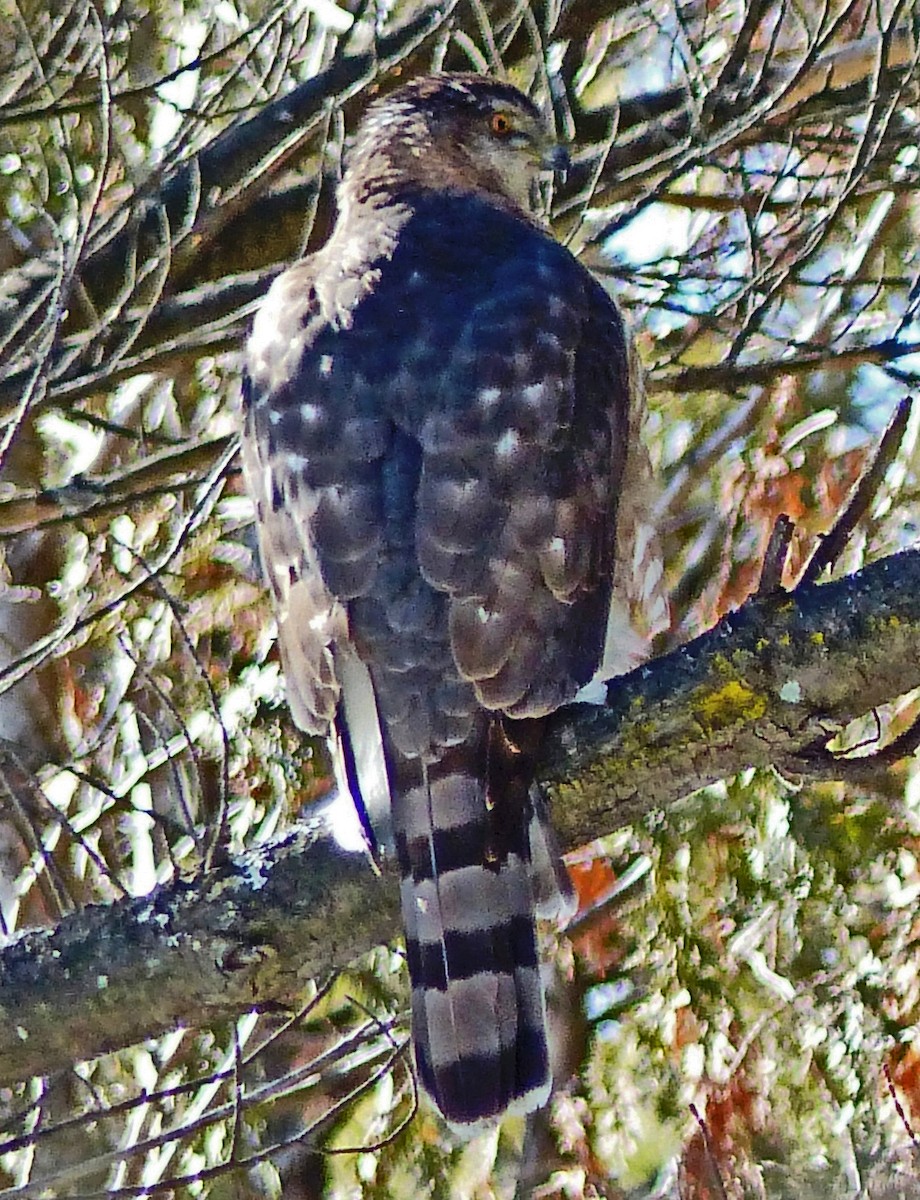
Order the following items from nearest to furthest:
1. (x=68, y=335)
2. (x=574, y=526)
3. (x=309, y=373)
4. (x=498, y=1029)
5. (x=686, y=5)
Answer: (x=498, y=1029), (x=574, y=526), (x=309, y=373), (x=68, y=335), (x=686, y=5)

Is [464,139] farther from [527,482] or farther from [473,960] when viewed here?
[473,960]

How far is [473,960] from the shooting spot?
269 centimetres

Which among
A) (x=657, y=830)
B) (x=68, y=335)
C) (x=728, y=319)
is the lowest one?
(x=657, y=830)

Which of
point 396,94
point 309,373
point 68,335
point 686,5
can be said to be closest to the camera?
point 309,373

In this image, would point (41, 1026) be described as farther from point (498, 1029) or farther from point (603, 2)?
point (603, 2)

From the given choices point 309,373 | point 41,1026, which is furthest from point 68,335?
point 41,1026

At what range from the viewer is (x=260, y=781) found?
4605mm

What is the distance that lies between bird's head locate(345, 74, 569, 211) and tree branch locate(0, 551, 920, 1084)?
1.70 m

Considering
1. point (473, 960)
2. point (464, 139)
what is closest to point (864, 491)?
point (473, 960)

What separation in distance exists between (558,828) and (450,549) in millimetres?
488

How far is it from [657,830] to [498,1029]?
173cm

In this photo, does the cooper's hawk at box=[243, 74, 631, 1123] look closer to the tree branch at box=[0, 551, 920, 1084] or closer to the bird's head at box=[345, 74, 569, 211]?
the tree branch at box=[0, 551, 920, 1084]

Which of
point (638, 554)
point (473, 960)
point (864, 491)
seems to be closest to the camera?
point (864, 491)

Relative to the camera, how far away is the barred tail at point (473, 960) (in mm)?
2686
